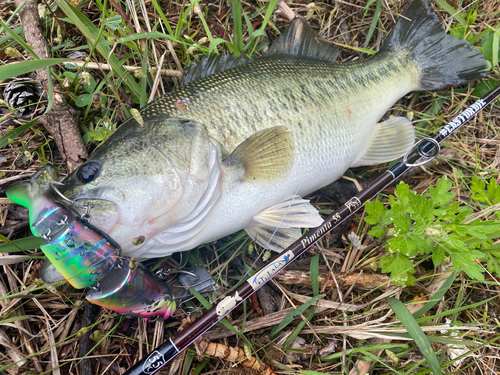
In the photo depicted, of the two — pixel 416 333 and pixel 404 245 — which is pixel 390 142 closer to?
pixel 404 245

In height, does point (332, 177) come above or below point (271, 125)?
below

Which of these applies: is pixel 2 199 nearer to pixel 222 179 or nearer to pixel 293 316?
pixel 222 179

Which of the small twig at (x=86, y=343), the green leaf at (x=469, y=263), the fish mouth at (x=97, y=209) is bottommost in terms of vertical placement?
the small twig at (x=86, y=343)

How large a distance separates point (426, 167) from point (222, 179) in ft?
5.79

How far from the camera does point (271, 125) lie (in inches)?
80.0

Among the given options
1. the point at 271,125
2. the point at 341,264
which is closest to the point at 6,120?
the point at 271,125

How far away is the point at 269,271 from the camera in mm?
1892

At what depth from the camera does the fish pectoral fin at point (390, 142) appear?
97.6 inches

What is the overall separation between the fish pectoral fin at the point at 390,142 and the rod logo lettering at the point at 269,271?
A: 1.02 meters

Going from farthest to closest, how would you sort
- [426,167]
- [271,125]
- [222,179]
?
[426,167] < [271,125] < [222,179]

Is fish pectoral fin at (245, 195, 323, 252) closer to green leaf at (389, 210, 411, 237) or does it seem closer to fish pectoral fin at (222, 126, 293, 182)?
fish pectoral fin at (222, 126, 293, 182)

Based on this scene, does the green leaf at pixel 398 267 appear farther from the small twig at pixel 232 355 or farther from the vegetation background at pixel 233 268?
the small twig at pixel 232 355

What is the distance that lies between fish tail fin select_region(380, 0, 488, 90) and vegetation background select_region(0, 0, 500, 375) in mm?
220

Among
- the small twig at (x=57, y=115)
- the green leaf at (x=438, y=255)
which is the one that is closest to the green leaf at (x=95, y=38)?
the small twig at (x=57, y=115)
